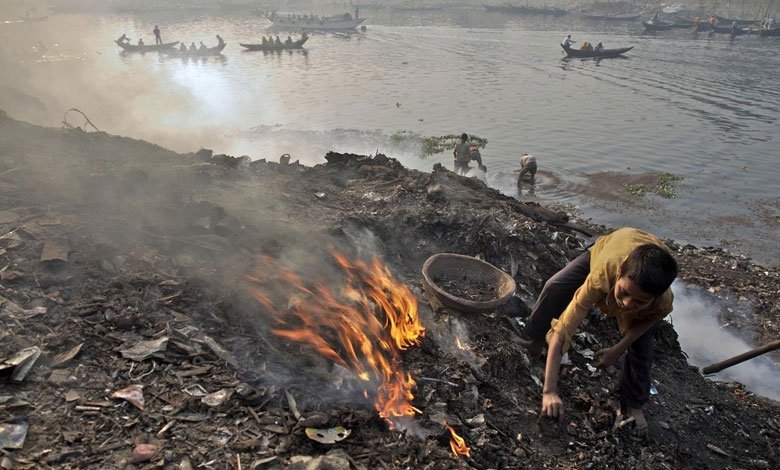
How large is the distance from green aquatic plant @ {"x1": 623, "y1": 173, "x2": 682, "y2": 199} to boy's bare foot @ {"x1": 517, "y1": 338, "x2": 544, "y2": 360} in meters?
10.4

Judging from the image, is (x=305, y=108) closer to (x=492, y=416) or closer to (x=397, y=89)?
(x=397, y=89)

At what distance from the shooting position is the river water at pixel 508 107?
13305 millimetres

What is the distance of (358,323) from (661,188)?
12.7 metres

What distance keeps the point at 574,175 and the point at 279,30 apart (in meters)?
39.0

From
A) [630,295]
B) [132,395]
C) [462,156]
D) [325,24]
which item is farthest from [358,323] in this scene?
[325,24]

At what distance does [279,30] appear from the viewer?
44.2m

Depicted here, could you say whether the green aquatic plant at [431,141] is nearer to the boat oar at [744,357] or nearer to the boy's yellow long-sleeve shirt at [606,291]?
the boat oar at [744,357]

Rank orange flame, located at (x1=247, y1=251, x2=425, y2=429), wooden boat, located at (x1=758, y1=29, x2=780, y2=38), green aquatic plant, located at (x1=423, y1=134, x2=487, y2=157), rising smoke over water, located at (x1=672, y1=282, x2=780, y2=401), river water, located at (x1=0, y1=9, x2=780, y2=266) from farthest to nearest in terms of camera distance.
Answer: wooden boat, located at (x1=758, y1=29, x2=780, y2=38) < green aquatic plant, located at (x1=423, y1=134, x2=487, y2=157) < river water, located at (x1=0, y1=9, x2=780, y2=266) < rising smoke over water, located at (x1=672, y1=282, x2=780, y2=401) < orange flame, located at (x1=247, y1=251, x2=425, y2=429)

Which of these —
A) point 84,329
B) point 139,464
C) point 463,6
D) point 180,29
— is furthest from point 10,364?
point 463,6

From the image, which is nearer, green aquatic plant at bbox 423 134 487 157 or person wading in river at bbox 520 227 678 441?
person wading in river at bbox 520 227 678 441

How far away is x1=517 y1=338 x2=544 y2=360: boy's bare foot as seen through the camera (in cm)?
464

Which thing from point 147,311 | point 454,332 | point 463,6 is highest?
point 463,6

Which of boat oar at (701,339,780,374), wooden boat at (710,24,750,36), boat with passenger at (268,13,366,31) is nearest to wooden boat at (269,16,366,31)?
boat with passenger at (268,13,366,31)

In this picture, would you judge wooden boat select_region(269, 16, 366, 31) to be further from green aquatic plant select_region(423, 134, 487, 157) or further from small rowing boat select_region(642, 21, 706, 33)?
green aquatic plant select_region(423, 134, 487, 157)
